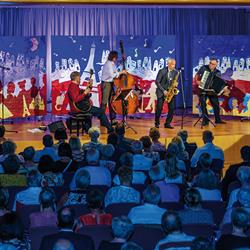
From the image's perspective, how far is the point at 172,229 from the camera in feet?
16.7

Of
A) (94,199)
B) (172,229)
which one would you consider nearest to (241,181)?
(94,199)

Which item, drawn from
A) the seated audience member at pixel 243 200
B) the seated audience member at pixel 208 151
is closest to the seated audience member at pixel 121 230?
the seated audience member at pixel 243 200

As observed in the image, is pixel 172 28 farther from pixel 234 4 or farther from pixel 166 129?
pixel 234 4

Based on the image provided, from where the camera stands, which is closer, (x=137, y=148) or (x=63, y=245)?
(x=63, y=245)

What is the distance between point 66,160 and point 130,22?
879cm

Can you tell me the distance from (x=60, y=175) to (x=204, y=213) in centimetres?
196

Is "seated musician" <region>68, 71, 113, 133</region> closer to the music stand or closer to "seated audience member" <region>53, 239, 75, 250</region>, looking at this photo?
the music stand

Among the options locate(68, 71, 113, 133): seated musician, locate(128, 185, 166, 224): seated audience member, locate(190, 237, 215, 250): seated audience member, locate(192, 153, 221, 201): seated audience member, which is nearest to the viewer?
locate(190, 237, 215, 250): seated audience member

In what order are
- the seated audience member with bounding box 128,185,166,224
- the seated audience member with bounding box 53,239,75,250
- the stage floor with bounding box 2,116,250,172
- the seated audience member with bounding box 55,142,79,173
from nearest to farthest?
1. the seated audience member with bounding box 53,239,75,250
2. the seated audience member with bounding box 128,185,166,224
3. the seated audience member with bounding box 55,142,79,173
4. the stage floor with bounding box 2,116,250,172

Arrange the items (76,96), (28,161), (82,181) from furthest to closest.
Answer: (76,96) → (28,161) → (82,181)

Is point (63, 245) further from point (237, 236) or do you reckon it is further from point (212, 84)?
point (212, 84)

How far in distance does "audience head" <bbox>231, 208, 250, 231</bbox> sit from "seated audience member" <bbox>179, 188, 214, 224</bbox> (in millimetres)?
717

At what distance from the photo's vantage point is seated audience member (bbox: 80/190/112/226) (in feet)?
19.1

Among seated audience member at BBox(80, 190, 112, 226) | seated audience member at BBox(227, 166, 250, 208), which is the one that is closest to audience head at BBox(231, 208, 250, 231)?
seated audience member at BBox(80, 190, 112, 226)
